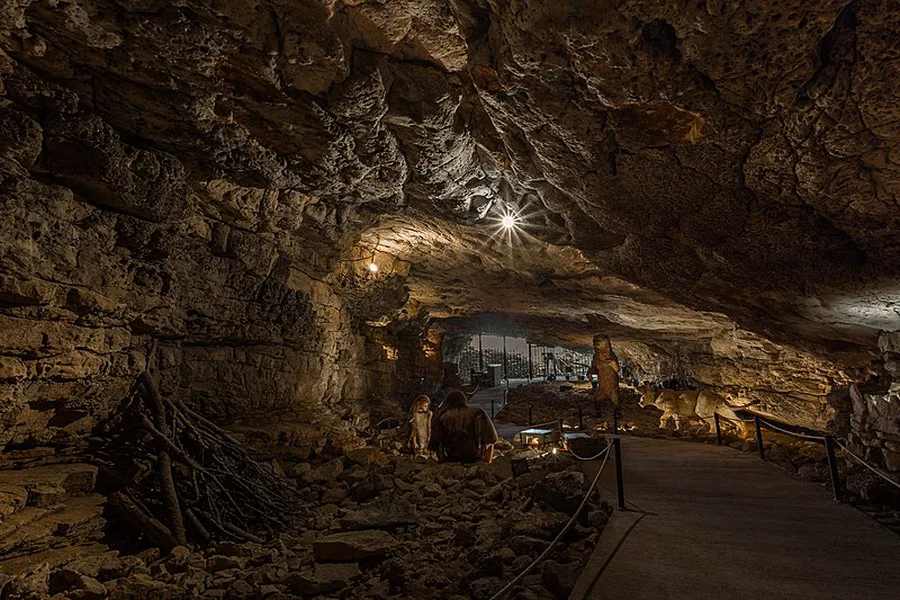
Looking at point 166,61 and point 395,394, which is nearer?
point 166,61

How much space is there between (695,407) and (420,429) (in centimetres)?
998

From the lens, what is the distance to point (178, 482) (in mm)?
4918

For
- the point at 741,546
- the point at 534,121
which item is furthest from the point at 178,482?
the point at 741,546

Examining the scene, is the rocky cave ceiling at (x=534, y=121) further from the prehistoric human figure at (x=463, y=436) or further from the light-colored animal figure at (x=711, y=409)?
the light-colored animal figure at (x=711, y=409)

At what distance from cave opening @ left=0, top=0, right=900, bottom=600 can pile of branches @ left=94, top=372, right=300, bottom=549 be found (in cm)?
4

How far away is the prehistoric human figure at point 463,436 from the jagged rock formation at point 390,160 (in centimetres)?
322

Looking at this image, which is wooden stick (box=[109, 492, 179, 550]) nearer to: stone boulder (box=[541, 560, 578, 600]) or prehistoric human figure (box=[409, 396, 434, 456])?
stone boulder (box=[541, 560, 578, 600])

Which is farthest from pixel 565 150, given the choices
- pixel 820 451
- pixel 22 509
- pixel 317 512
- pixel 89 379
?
pixel 820 451

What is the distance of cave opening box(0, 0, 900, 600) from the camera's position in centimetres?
323

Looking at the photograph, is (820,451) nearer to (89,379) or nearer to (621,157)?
(621,157)

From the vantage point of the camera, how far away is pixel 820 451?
27.9ft

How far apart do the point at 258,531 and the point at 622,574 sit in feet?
13.0

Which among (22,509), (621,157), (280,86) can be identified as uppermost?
(280,86)

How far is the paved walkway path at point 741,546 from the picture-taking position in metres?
3.07
